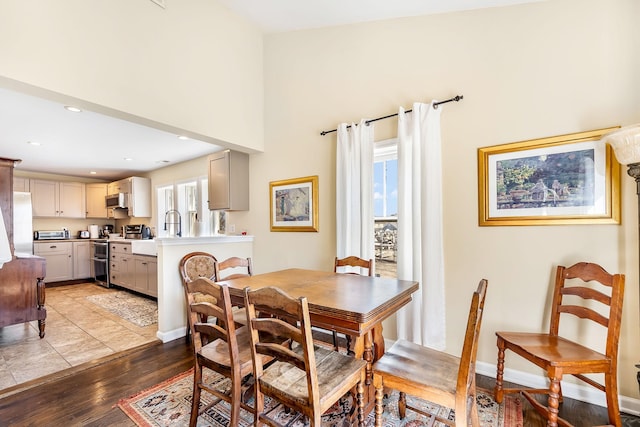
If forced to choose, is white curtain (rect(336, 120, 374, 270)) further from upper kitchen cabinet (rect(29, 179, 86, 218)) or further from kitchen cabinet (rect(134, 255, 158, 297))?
upper kitchen cabinet (rect(29, 179, 86, 218))

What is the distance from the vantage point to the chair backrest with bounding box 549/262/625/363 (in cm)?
170

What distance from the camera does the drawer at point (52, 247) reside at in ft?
18.8

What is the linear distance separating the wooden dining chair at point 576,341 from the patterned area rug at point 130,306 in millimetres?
3974

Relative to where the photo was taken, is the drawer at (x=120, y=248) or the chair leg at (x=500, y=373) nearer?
the chair leg at (x=500, y=373)

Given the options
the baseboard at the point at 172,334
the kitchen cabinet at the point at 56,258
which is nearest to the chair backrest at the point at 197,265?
the baseboard at the point at 172,334

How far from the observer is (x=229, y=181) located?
377 centimetres

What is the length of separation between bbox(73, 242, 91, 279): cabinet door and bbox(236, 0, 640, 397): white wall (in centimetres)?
588

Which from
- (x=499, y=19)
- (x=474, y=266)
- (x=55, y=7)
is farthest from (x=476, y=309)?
(x=55, y=7)

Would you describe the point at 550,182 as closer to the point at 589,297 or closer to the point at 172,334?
the point at 589,297

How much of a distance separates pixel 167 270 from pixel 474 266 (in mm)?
3015

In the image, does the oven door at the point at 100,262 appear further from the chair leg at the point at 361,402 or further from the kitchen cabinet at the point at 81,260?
the chair leg at the point at 361,402

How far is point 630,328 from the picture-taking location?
1888mm

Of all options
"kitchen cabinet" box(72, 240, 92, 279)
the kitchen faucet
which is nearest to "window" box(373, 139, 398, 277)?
the kitchen faucet

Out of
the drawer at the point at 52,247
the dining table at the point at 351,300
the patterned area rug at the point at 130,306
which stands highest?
the dining table at the point at 351,300
